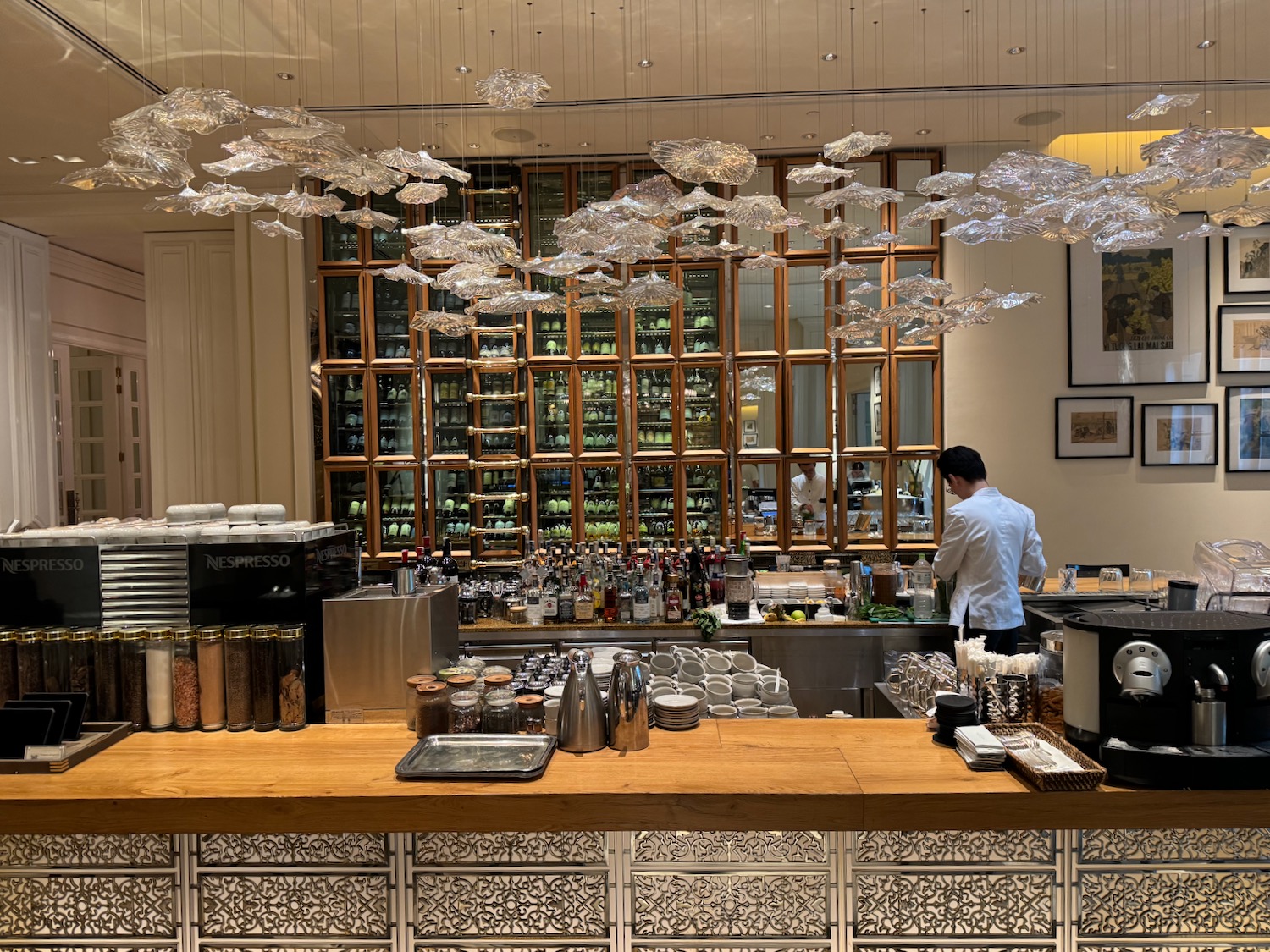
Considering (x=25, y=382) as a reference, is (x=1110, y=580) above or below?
below

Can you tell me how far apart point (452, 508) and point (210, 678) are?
13.7 ft

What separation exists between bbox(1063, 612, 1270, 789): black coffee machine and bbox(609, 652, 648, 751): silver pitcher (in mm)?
1083

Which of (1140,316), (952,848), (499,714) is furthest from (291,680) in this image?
(1140,316)

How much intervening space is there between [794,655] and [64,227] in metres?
6.50

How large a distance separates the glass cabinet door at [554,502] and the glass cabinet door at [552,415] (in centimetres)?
18

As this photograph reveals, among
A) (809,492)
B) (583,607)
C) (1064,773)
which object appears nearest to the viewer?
(1064,773)

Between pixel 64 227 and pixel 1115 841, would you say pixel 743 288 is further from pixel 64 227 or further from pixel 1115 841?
pixel 64 227

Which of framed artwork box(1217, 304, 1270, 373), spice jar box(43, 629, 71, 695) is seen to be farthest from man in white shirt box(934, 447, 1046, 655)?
spice jar box(43, 629, 71, 695)

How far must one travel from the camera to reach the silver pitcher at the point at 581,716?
2215mm

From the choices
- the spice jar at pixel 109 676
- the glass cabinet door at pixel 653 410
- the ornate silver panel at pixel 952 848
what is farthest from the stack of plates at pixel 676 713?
the glass cabinet door at pixel 653 410

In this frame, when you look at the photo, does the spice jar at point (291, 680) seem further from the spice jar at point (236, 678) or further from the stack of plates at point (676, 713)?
the stack of plates at point (676, 713)

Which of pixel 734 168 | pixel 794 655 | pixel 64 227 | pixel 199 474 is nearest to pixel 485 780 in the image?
pixel 734 168

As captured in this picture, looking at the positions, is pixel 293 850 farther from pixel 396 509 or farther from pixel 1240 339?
pixel 1240 339

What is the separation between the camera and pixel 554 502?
6.55 meters
